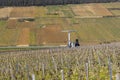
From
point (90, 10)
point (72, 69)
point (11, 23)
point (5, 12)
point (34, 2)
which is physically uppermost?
point (72, 69)

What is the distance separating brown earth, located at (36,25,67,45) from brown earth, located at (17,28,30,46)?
1.72m

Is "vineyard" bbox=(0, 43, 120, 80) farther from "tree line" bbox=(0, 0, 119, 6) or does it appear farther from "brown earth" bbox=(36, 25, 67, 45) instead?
"tree line" bbox=(0, 0, 119, 6)

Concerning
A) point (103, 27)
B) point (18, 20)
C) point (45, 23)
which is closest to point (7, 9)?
point (18, 20)

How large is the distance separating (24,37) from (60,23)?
1141cm

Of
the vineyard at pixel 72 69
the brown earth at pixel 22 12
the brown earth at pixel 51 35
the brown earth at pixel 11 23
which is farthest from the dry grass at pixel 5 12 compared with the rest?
the vineyard at pixel 72 69

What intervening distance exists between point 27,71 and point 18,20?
2057 inches

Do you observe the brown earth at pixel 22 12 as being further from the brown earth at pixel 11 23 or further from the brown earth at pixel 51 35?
the brown earth at pixel 51 35

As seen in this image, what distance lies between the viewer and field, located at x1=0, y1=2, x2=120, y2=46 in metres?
54.4

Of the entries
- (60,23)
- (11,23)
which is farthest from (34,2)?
(60,23)

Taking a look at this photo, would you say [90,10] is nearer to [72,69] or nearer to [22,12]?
[22,12]

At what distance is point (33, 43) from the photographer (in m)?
52.2

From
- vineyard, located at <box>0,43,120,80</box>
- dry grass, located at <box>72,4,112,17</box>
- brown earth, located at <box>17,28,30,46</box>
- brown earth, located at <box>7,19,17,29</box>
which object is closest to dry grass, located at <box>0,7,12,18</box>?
brown earth, located at <box>7,19,17,29</box>

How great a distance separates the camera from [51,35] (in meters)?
56.9

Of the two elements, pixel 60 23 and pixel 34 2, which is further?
pixel 34 2
